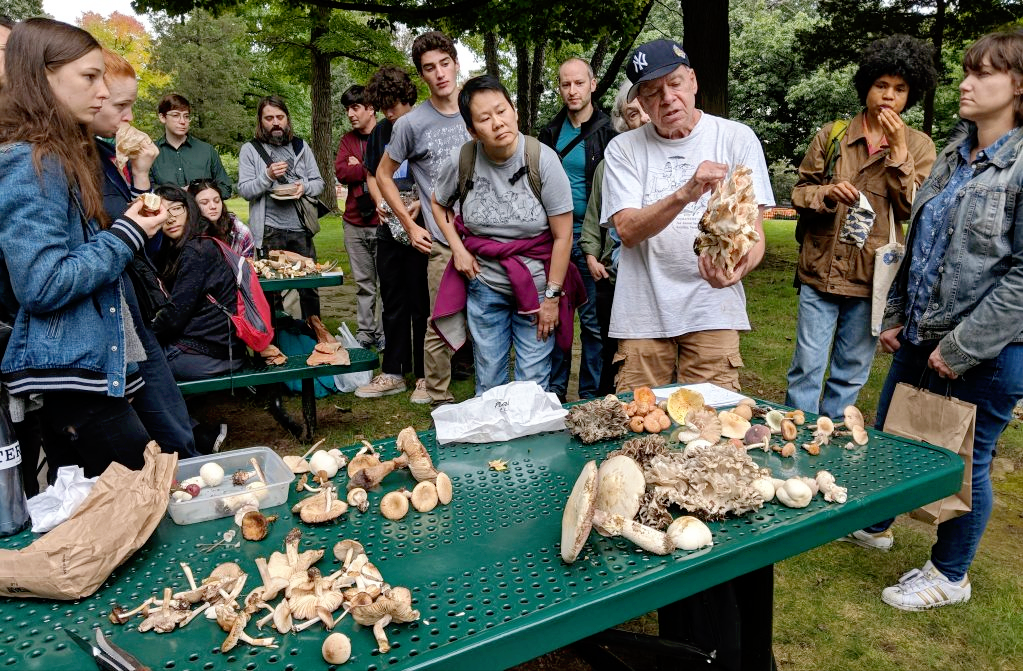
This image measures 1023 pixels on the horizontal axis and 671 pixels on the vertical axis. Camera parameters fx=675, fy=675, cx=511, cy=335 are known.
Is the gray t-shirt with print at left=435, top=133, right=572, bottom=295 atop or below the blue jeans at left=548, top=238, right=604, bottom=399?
atop

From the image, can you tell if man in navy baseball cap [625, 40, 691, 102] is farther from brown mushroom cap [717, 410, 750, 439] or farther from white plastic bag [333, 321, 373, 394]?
white plastic bag [333, 321, 373, 394]

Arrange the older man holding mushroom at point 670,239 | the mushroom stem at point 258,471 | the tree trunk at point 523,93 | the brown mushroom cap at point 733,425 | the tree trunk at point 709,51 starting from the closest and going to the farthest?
the mushroom stem at point 258,471 → the brown mushroom cap at point 733,425 → the older man holding mushroom at point 670,239 → the tree trunk at point 709,51 → the tree trunk at point 523,93

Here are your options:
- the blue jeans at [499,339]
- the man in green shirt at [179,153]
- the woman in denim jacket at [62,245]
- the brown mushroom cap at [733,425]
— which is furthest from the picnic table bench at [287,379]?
the brown mushroom cap at [733,425]

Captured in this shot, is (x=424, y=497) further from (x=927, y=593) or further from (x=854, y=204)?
(x=854, y=204)

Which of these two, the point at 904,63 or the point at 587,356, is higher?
the point at 904,63

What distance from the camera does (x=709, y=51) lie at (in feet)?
26.0

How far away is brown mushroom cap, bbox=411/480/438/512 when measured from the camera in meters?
1.76

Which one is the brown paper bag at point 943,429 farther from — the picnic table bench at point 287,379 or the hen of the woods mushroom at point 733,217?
the picnic table bench at point 287,379

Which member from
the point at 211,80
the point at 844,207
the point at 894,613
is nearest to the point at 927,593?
the point at 894,613

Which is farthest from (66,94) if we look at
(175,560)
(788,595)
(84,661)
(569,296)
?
(788,595)

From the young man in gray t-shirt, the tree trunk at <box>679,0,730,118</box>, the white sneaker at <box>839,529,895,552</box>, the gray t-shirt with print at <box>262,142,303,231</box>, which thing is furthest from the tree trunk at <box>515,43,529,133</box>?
the white sneaker at <box>839,529,895,552</box>

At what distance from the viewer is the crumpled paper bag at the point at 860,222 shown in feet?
10.9

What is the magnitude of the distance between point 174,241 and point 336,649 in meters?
3.62

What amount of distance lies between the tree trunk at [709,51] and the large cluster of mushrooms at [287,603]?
7605mm
